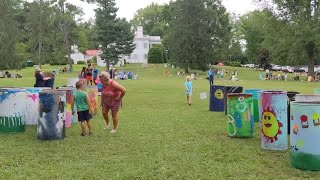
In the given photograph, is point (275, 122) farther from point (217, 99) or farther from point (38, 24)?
point (38, 24)

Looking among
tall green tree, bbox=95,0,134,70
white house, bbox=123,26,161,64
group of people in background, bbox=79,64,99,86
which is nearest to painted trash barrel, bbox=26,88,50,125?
group of people in background, bbox=79,64,99,86

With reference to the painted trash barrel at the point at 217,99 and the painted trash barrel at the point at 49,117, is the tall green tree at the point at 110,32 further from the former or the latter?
the painted trash barrel at the point at 49,117

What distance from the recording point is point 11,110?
10703mm

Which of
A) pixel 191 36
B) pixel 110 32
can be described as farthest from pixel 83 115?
pixel 110 32

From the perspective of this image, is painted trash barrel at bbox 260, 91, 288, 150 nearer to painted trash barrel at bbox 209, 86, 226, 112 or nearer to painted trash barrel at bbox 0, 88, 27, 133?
painted trash barrel at bbox 0, 88, 27, 133

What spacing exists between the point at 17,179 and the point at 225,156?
155 inches

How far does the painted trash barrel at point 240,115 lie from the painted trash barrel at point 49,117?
4175 millimetres

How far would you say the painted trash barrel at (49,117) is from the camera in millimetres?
9641

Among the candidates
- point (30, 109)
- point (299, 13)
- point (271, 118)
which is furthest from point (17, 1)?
point (271, 118)

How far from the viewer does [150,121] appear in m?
13.1

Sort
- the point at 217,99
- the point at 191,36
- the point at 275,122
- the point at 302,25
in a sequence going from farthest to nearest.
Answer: the point at 191,36, the point at 302,25, the point at 217,99, the point at 275,122

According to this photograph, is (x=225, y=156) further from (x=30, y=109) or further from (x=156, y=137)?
(x=30, y=109)

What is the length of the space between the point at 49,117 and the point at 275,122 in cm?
517

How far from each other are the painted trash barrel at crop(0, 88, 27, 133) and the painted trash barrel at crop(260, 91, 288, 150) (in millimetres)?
6271
